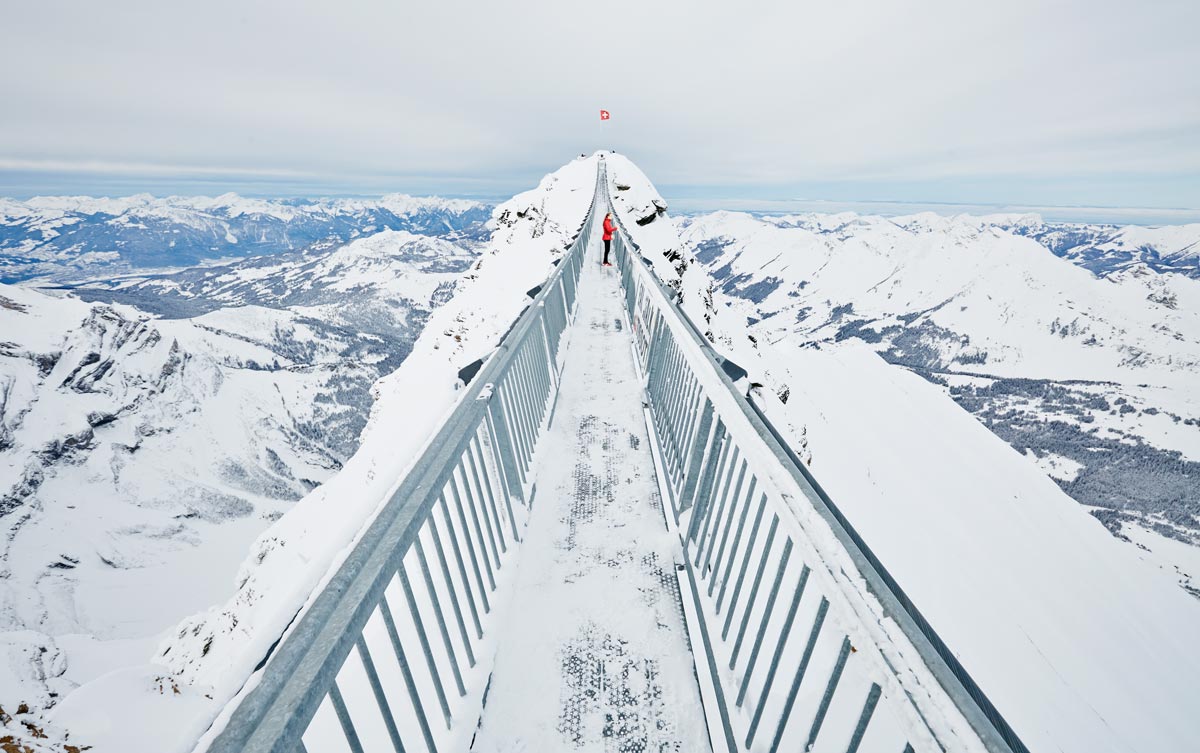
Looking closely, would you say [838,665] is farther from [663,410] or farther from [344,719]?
[663,410]

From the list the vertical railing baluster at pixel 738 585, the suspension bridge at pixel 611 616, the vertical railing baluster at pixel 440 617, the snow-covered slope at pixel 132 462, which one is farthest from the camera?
the snow-covered slope at pixel 132 462

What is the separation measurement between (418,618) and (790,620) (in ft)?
6.91

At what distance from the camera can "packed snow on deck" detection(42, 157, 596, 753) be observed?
237cm

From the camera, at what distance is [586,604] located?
4.34 m

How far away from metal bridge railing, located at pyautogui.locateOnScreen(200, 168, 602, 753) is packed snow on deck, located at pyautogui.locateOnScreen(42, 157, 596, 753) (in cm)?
17

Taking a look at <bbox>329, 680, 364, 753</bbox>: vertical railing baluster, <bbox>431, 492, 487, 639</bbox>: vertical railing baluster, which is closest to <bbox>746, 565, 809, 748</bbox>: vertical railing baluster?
<bbox>431, 492, 487, 639</bbox>: vertical railing baluster

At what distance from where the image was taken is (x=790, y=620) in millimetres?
2721

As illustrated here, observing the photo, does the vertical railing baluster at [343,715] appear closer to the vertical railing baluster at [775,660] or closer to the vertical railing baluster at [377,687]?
the vertical railing baluster at [377,687]

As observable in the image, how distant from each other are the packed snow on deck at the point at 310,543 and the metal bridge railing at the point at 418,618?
0.56ft

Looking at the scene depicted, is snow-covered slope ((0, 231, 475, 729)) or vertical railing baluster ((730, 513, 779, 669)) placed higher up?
vertical railing baluster ((730, 513, 779, 669))

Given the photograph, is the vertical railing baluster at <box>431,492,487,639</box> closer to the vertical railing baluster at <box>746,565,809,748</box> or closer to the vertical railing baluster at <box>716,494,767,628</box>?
the vertical railing baluster at <box>716,494,767,628</box>

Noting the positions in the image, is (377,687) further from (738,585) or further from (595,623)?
(738,585)

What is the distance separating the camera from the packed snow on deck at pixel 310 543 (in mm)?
2365

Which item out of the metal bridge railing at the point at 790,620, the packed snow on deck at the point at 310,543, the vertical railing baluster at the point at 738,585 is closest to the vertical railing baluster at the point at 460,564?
the packed snow on deck at the point at 310,543
